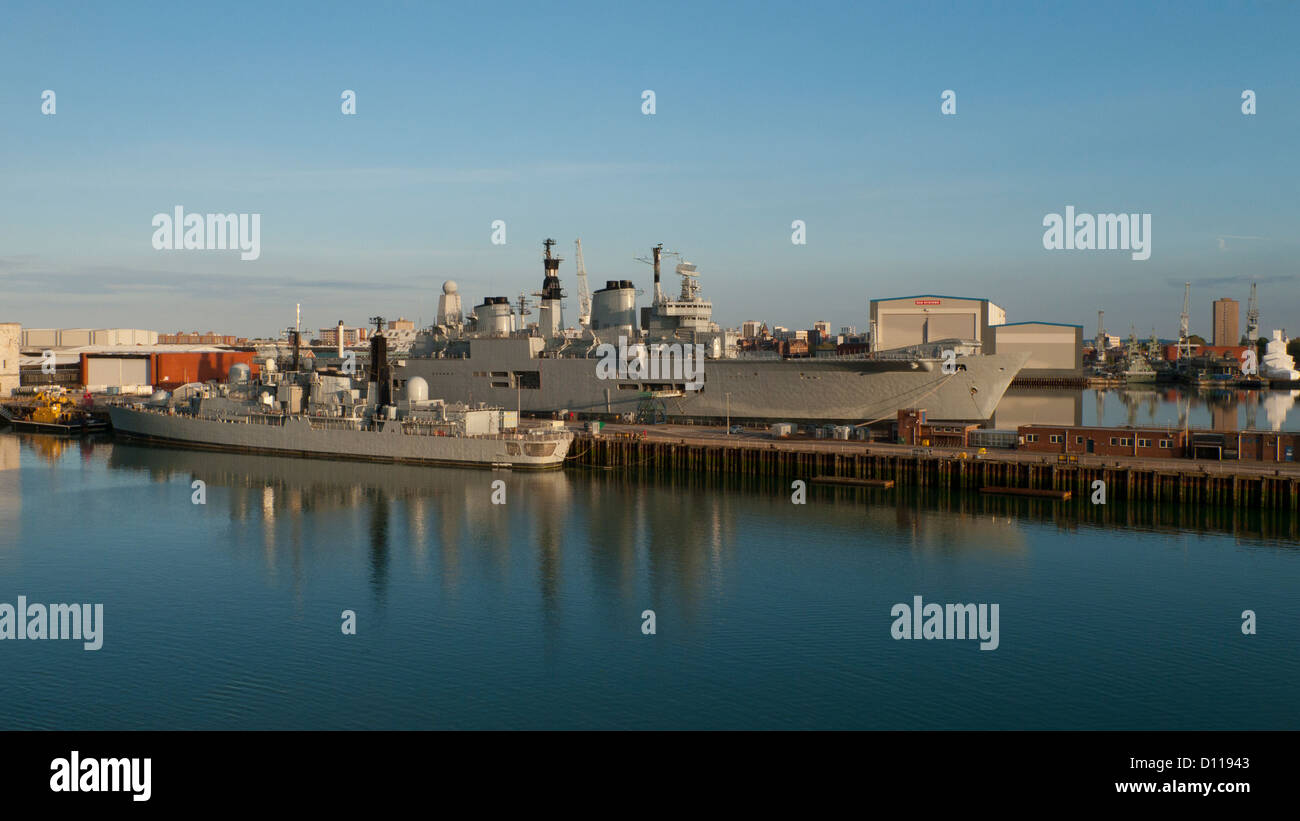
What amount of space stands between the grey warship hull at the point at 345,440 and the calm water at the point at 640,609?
7.34 meters

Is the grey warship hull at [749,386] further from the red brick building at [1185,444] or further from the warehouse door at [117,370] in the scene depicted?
the warehouse door at [117,370]

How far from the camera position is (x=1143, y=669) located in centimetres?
2069

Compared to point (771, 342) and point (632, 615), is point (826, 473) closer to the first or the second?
point (632, 615)

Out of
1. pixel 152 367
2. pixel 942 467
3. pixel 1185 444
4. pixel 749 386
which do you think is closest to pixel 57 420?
pixel 152 367

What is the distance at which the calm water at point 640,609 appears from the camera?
750 inches

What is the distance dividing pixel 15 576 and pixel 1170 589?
111 feet

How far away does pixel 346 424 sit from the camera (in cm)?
5472

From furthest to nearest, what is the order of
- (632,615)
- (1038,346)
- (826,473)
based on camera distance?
(1038,346) < (826,473) < (632,615)

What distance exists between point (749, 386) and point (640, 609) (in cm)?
3329

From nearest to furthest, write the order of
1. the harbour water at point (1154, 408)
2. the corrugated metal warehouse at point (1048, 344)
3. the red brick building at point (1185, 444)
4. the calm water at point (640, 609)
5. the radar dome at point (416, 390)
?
the calm water at point (640, 609)
the red brick building at point (1185, 444)
the radar dome at point (416, 390)
the harbour water at point (1154, 408)
the corrugated metal warehouse at point (1048, 344)

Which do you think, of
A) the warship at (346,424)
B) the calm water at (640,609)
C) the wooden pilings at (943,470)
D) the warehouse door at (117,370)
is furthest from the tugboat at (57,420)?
the wooden pilings at (943,470)

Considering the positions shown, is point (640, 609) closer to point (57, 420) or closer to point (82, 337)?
point (57, 420)

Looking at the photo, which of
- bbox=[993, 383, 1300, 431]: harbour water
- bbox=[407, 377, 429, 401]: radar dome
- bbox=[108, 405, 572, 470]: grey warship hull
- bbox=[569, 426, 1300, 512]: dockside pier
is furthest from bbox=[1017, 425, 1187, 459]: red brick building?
bbox=[407, 377, 429, 401]: radar dome
